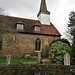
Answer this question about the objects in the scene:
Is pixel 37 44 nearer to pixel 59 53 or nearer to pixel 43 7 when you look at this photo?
pixel 59 53

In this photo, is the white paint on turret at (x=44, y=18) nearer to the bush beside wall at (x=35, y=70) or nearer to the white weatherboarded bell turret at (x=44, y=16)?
the white weatherboarded bell turret at (x=44, y=16)

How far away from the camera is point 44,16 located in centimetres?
2161

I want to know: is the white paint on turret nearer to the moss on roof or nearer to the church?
the moss on roof

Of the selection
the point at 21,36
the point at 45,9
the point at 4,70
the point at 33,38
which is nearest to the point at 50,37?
the point at 33,38

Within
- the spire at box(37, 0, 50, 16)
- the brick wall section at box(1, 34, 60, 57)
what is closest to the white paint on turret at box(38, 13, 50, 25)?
the spire at box(37, 0, 50, 16)

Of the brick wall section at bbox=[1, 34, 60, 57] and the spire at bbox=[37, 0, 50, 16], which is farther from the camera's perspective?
the spire at bbox=[37, 0, 50, 16]

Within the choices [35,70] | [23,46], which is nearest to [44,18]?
[23,46]

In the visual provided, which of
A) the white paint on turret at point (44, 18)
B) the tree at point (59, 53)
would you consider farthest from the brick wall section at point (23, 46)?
the tree at point (59, 53)

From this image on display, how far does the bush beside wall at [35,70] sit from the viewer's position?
427 cm

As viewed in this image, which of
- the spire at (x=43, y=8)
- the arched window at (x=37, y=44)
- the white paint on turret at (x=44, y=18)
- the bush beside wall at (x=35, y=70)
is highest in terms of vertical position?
the spire at (x=43, y=8)

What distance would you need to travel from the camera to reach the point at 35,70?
14.9 feet

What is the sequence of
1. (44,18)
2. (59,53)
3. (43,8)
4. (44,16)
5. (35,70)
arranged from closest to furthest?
(35,70)
(59,53)
(44,18)
(44,16)
(43,8)

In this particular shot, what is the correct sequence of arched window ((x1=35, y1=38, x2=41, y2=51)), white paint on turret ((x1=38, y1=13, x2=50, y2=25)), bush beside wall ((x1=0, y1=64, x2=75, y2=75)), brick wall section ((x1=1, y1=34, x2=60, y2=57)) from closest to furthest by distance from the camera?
1. bush beside wall ((x1=0, y1=64, x2=75, y2=75))
2. brick wall section ((x1=1, y1=34, x2=60, y2=57))
3. arched window ((x1=35, y1=38, x2=41, y2=51))
4. white paint on turret ((x1=38, y1=13, x2=50, y2=25))

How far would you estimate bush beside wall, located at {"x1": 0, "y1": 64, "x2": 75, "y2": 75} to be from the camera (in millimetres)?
4274
